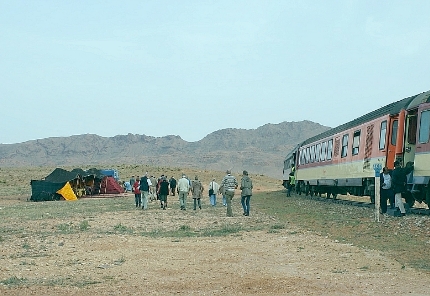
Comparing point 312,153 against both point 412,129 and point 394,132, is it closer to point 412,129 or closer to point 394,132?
point 394,132

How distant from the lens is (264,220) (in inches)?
835

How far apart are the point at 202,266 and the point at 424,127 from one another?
9.72m

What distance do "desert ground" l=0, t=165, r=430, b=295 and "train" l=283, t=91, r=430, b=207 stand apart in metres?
2.20

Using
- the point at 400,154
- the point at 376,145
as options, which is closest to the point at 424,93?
the point at 400,154

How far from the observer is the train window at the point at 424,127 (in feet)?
59.8

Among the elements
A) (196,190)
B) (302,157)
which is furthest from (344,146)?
(302,157)

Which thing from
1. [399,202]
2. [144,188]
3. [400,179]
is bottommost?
[144,188]

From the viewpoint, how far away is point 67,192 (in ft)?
149

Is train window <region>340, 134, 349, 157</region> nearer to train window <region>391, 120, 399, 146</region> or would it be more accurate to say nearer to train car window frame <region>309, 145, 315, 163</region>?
train window <region>391, 120, 399, 146</region>

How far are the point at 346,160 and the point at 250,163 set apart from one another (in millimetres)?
130445

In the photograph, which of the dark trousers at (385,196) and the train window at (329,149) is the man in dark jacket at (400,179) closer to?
the dark trousers at (385,196)

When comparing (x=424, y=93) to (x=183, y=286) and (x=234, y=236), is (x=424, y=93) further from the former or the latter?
(x=183, y=286)

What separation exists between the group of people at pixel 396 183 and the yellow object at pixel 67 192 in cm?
2898

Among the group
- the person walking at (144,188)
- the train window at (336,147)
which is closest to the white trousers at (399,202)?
the train window at (336,147)
